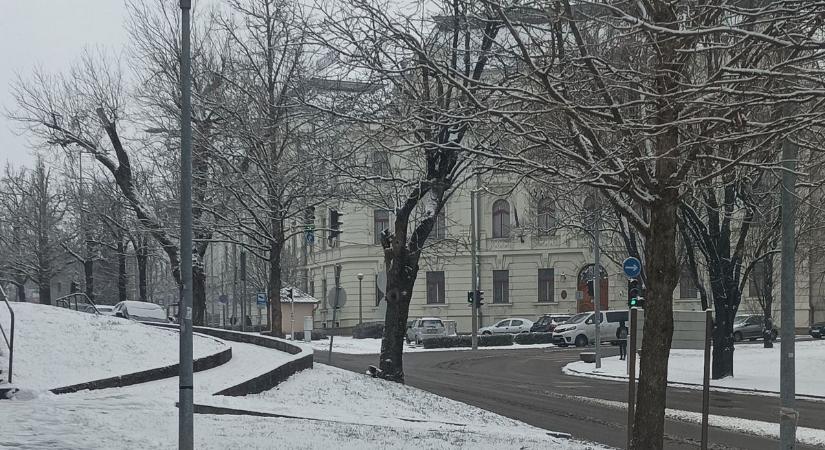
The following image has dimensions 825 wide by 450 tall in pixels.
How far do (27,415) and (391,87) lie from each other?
7.55m

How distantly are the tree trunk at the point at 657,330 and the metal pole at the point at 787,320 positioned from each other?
1387 mm

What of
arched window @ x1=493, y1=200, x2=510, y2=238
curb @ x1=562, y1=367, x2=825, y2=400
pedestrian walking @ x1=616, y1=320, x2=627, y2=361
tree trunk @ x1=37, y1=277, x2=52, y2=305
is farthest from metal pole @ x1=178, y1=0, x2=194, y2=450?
arched window @ x1=493, y1=200, x2=510, y2=238

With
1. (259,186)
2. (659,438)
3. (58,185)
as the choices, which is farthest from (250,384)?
(58,185)

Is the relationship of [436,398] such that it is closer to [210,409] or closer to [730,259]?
[210,409]

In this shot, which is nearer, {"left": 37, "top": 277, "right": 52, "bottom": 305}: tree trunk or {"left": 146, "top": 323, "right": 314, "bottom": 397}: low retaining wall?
{"left": 146, "top": 323, "right": 314, "bottom": 397}: low retaining wall

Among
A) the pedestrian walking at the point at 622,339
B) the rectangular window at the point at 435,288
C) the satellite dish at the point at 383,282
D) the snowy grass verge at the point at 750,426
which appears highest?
the satellite dish at the point at 383,282

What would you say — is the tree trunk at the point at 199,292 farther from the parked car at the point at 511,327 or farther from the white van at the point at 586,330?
the parked car at the point at 511,327

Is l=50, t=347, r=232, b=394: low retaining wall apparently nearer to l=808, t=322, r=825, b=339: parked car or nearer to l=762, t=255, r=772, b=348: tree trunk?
l=762, t=255, r=772, b=348: tree trunk

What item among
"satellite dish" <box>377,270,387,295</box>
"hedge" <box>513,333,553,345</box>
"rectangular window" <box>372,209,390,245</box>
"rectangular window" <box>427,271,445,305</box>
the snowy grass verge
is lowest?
"hedge" <box>513,333,553,345</box>

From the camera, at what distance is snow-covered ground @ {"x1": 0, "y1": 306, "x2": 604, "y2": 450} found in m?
11.8

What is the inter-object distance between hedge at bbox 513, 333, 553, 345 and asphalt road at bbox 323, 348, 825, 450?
1387cm

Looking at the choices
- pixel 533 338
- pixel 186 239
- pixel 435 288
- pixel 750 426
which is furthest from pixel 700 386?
pixel 435 288

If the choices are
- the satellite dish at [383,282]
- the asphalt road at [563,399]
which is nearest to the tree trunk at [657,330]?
the asphalt road at [563,399]

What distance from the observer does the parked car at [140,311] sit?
136 feet
